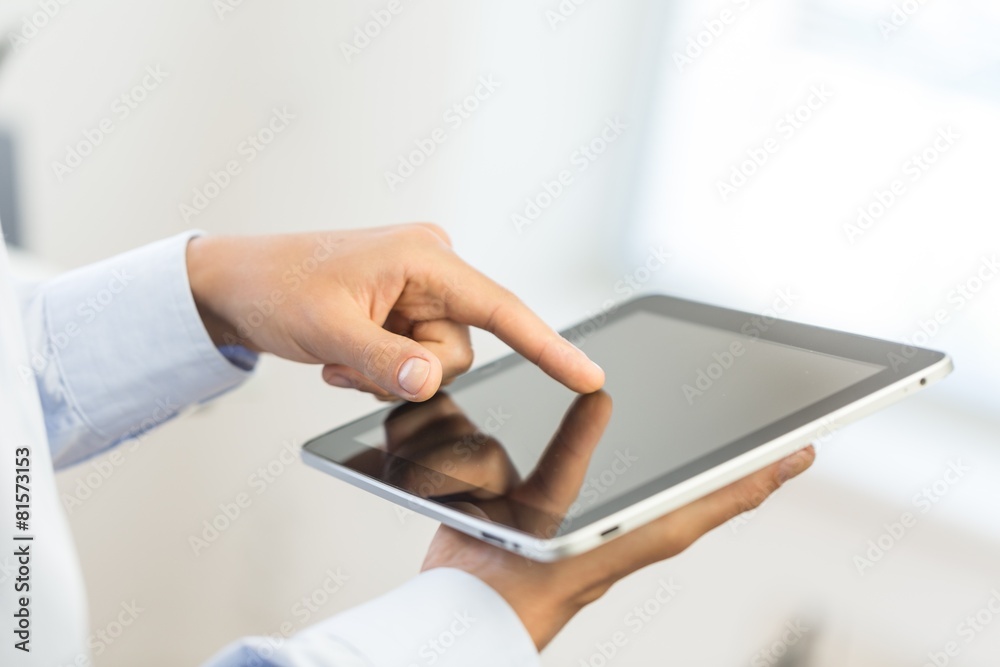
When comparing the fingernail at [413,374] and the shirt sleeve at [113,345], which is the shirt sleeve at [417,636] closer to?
the fingernail at [413,374]

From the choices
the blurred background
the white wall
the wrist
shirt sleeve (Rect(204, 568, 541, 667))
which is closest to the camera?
shirt sleeve (Rect(204, 568, 541, 667))

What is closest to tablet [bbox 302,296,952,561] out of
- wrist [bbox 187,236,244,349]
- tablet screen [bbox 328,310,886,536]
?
tablet screen [bbox 328,310,886,536]

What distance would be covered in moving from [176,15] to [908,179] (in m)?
0.88

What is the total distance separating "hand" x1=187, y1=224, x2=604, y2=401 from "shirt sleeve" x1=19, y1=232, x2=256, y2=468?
21 millimetres

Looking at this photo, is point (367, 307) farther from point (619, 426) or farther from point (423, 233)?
point (619, 426)

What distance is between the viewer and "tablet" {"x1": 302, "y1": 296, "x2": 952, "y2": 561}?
46 centimetres

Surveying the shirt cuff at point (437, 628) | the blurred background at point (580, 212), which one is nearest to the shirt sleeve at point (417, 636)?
the shirt cuff at point (437, 628)

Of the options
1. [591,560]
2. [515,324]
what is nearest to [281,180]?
[515,324]

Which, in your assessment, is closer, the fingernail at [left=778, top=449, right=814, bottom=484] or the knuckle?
the fingernail at [left=778, top=449, right=814, bottom=484]

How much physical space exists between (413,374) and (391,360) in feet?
0.06

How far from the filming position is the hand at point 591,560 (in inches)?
19.1

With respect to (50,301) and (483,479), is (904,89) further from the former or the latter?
(50,301)

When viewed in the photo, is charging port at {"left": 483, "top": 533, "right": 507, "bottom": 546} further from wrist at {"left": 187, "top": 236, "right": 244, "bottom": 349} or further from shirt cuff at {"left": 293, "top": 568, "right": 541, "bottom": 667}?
wrist at {"left": 187, "top": 236, "right": 244, "bottom": 349}

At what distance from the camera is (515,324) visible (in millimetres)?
595
